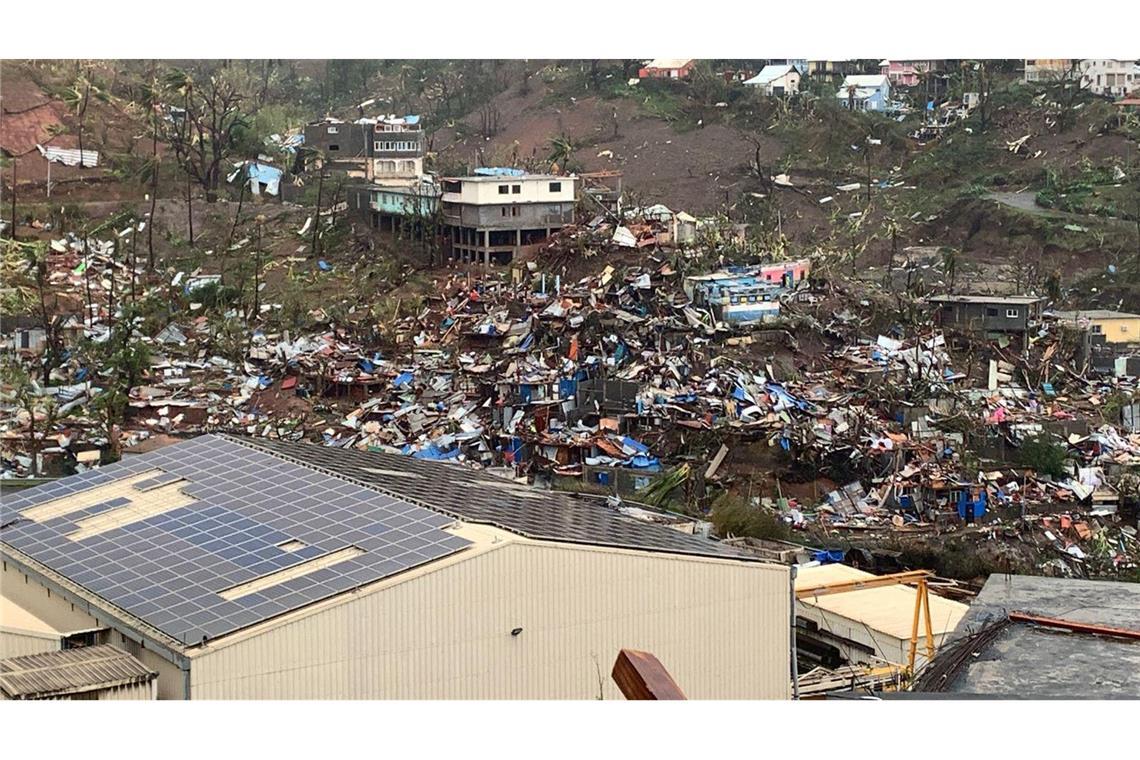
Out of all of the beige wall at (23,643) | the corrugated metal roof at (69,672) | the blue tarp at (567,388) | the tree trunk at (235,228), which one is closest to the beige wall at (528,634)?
the corrugated metal roof at (69,672)

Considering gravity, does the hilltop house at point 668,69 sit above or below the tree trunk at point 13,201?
above

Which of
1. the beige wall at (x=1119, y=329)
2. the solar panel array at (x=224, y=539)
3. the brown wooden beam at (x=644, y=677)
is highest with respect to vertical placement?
the brown wooden beam at (x=644, y=677)

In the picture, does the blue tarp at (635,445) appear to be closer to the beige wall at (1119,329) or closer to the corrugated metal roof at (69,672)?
the beige wall at (1119,329)

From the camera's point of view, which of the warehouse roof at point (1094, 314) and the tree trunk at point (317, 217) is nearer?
the warehouse roof at point (1094, 314)

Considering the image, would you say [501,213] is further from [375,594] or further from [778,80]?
[375,594]

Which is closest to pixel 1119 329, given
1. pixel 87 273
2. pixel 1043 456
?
pixel 1043 456

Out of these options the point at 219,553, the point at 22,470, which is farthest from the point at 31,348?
the point at 219,553

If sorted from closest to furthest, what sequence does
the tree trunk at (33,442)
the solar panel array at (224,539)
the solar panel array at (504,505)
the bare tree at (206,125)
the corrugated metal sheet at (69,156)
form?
the solar panel array at (224,539), the solar panel array at (504,505), the tree trunk at (33,442), the corrugated metal sheet at (69,156), the bare tree at (206,125)
